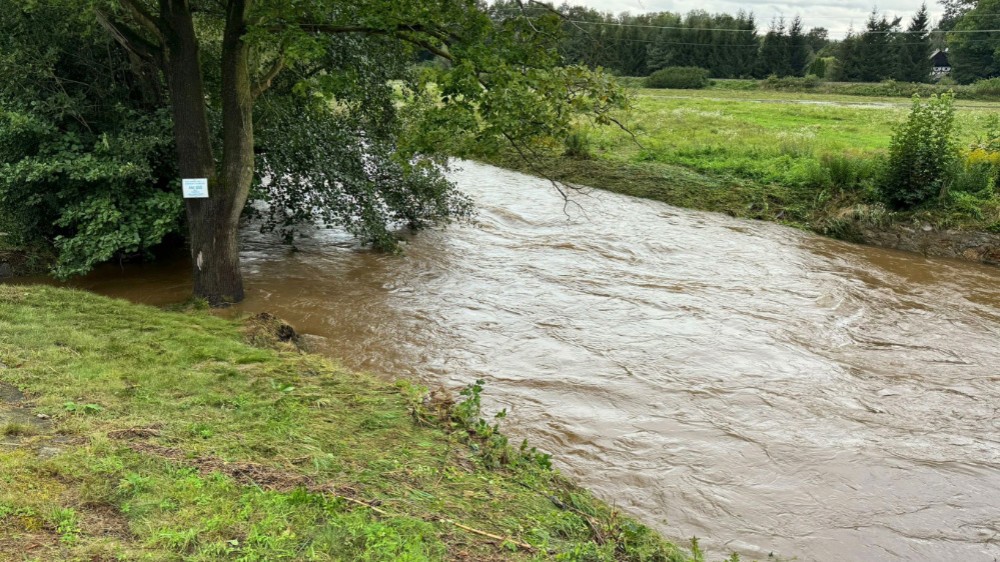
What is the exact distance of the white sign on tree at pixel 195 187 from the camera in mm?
9172

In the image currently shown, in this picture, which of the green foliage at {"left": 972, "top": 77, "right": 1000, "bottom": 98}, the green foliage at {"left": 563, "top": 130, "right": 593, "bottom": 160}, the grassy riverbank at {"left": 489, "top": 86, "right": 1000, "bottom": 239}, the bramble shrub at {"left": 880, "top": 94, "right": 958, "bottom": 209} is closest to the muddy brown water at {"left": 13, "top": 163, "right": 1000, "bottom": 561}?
the grassy riverbank at {"left": 489, "top": 86, "right": 1000, "bottom": 239}

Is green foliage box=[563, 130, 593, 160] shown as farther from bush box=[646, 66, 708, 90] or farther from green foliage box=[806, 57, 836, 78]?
green foliage box=[806, 57, 836, 78]

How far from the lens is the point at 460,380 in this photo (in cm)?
848

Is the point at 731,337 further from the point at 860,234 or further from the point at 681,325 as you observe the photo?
the point at 860,234

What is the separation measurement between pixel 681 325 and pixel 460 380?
3938 mm

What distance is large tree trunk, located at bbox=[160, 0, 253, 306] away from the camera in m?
9.01

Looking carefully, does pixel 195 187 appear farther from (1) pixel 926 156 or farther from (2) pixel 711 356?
(1) pixel 926 156

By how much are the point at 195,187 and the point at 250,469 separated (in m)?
5.69

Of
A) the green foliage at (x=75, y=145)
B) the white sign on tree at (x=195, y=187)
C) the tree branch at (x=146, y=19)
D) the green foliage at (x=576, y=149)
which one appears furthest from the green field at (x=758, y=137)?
the green foliage at (x=75, y=145)

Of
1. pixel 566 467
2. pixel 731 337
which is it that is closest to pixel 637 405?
pixel 566 467

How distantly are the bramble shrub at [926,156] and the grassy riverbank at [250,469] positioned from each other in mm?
12975

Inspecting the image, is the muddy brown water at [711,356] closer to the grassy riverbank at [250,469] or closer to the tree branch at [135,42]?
the grassy riverbank at [250,469]

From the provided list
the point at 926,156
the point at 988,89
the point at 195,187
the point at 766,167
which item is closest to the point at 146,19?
the point at 195,187

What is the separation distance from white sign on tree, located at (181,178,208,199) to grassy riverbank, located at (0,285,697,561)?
2.43 metres
